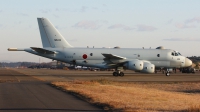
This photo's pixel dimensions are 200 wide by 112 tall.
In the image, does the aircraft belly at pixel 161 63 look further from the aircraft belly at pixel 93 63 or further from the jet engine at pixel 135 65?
the aircraft belly at pixel 93 63

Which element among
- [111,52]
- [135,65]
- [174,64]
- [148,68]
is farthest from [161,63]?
[111,52]

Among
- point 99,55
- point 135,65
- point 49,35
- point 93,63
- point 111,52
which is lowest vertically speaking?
point 135,65

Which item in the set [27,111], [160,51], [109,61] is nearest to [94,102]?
[27,111]

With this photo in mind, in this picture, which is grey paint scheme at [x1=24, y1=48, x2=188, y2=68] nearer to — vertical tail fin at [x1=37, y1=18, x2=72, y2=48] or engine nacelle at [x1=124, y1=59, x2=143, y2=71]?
vertical tail fin at [x1=37, y1=18, x2=72, y2=48]

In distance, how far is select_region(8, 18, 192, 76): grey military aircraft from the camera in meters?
46.0

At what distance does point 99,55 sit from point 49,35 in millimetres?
6260

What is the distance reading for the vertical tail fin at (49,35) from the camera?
47.3 metres

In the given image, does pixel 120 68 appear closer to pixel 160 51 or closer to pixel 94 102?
pixel 160 51

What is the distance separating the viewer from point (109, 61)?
46.0 meters

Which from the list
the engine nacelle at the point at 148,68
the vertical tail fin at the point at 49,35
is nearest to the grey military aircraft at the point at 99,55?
the vertical tail fin at the point at 49,35

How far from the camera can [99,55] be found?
4675 cm

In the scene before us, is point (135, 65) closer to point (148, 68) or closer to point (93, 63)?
point (148, 68)

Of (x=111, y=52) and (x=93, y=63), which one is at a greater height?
(x=111, y=52)

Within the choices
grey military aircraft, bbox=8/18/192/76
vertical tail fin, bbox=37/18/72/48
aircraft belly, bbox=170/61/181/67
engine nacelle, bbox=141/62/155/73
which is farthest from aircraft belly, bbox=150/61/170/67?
vertical tail fin, bbox=37/18/72/48
